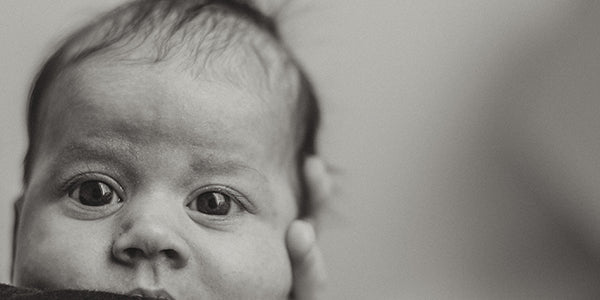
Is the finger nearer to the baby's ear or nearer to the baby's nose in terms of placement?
the baby's ear

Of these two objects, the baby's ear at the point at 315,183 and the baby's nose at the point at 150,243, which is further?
the baby's ear at the point at 315,183

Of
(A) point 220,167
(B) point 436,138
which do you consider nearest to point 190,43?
(A) point 220,167

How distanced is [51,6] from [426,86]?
29.6 inches

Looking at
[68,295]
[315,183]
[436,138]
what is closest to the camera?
[68,295]

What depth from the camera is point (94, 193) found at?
899 millimetres

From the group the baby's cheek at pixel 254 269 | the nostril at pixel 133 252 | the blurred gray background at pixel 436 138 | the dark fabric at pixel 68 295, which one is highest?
the dark fabric at pixel 68 295

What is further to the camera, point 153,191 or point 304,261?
point 304,261

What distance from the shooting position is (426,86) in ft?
5.21

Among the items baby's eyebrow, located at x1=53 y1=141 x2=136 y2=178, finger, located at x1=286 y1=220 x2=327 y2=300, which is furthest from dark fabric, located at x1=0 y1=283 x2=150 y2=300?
finger, located at x1=286 y1=220 x2=327 y2=300

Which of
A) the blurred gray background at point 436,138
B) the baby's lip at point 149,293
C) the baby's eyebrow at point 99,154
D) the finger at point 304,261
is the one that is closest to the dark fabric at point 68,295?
the baby's lip at point 149,293

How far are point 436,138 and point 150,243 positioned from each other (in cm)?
87

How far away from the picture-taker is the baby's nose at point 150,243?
83 centimetres

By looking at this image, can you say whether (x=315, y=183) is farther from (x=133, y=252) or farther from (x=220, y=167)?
(x=133, y=252)

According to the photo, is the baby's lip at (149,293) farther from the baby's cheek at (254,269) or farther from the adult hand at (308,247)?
the adult hand at (308,247)
